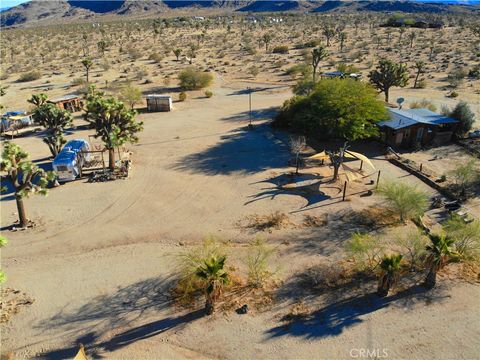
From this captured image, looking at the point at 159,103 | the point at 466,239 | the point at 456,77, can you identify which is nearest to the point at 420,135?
the point at 466,239

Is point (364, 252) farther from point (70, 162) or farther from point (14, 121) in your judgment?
point (14, 121)

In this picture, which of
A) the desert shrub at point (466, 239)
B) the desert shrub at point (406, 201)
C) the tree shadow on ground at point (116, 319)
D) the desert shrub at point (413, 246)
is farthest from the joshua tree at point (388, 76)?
the tree shadow on ground at point (116, 319)

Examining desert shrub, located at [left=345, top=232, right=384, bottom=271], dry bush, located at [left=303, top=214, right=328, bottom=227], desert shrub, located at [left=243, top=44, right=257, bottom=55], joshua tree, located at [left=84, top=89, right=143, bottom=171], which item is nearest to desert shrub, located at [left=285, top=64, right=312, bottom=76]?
desert shrub, located at [left=243, top=44, right=257, bottom=55]

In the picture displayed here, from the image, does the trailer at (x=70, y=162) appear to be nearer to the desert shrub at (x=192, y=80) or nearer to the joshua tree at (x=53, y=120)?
the joshua tree at (x=53, y=120)

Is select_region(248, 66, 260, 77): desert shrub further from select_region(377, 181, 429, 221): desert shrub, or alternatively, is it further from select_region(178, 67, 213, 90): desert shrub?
select_region(377, 181, 429, 221): desert shrub

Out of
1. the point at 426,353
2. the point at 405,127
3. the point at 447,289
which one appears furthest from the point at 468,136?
A: the point at 426,353

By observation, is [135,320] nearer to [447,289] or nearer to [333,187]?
[447,289]
